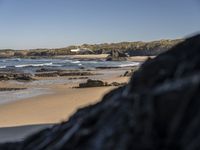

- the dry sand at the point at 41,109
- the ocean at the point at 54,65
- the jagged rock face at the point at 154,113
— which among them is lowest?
the ocean at the point at 54,65

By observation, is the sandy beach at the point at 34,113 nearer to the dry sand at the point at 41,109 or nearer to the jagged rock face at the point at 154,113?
the dry sand at the point at 41,109

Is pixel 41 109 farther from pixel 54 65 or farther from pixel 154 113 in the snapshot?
pixel 54 65

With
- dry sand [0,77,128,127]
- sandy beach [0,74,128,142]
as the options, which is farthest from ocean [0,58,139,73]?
sandy beach [0,74,128,142]

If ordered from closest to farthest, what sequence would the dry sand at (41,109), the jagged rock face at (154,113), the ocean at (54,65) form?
the jagged rock face at (154,113)
the dry sand at (41,109)
the ocean at (54,65)

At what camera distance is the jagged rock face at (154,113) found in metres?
3.31

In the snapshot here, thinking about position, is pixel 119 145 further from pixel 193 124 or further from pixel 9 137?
pixel 9 137

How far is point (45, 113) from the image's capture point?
56.7 ft

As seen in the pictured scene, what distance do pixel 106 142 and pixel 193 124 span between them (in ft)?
2.67

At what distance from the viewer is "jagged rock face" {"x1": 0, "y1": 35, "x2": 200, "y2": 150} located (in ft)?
10.8

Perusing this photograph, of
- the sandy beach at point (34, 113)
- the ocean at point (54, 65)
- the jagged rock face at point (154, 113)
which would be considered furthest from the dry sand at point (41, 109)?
the ocean at point (54, 65)

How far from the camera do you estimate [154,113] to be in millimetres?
3482

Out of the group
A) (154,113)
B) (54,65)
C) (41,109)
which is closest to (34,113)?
(41,109)

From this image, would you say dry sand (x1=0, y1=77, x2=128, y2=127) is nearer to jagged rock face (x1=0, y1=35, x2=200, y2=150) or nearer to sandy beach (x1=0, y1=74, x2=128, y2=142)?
sandy beach (x1=0, y1=74, x2=128, y2=142)

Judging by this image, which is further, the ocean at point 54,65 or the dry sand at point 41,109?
the ocean at point 54,65
